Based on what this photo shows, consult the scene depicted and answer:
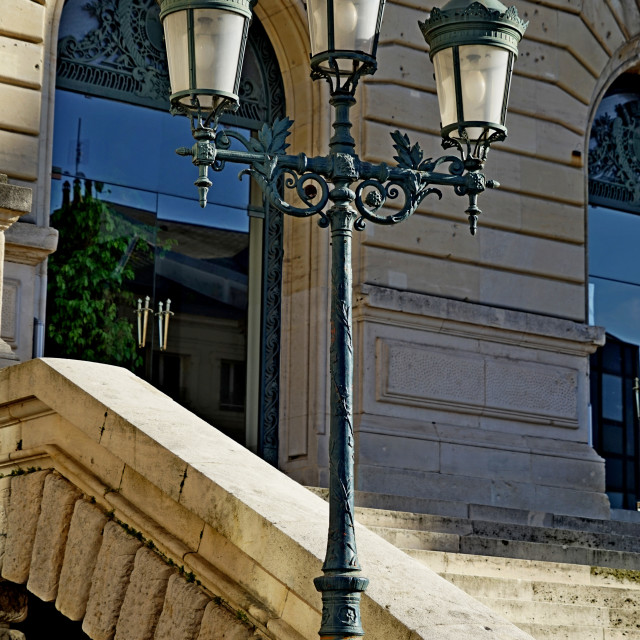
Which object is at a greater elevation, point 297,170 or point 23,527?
point 297,170

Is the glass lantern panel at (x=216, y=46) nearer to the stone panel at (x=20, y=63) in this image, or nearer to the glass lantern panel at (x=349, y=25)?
the glass lantern panel at (x=349, y=25)

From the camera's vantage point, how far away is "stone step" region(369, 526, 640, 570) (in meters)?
9.54

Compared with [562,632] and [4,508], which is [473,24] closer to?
[562,632]

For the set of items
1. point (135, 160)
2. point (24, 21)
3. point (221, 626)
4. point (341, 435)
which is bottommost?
point (221, 626)

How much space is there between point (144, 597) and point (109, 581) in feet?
1.02

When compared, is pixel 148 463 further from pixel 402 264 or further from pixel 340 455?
pixel 402 264

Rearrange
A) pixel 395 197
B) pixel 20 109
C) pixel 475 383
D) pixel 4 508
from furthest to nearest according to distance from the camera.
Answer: pixel 475 383
pixel 20 109
pixel 4 508
pixel 395 197

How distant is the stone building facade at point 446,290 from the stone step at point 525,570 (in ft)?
13.9

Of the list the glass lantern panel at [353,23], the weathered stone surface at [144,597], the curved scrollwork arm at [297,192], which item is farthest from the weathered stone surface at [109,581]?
the glass lantern panel at [353,23]

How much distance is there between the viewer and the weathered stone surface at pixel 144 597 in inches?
296

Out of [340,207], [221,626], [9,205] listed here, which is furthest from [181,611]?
[9,205]

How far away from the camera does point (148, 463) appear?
7684mm

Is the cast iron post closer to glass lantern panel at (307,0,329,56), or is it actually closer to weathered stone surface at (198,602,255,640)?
glass lantern panel at (307,0,329,56)

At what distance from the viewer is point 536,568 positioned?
9242 millimetres
